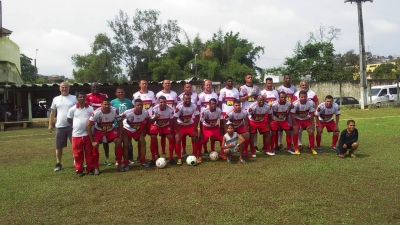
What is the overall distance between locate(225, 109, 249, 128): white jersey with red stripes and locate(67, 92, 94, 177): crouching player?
312 cm

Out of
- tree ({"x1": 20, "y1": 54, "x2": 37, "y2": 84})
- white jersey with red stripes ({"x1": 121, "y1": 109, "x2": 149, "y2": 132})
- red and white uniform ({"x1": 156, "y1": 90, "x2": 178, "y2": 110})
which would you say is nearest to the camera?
white jersey with red stripes ({"x1": 121, "y1": 109, "x2": 149, "y2": 132})

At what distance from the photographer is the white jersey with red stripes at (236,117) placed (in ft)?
27.4

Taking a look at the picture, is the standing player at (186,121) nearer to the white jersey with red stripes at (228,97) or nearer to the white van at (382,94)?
the white jersey with red stripes at (228,97)

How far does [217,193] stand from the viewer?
18.6ft

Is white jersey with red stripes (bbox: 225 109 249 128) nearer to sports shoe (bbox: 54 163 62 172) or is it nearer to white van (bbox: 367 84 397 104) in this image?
sports shoe (bbox: 54 163 62 172)

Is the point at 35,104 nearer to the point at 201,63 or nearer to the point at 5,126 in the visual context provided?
the point at 5,126

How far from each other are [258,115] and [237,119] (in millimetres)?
751

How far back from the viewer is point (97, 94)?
802 cm

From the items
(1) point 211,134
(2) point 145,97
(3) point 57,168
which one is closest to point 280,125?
(1) point 211,134

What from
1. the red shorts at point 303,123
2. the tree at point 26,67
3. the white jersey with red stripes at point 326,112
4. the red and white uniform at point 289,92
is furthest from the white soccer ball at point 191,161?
the tree at point 26,67

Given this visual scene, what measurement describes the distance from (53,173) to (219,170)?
11.4 feet

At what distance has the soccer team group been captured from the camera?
7.34 metres

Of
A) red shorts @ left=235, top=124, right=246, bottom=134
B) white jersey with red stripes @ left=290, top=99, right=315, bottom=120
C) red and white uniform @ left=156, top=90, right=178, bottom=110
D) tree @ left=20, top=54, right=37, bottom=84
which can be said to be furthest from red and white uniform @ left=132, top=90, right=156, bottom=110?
tree @ left=20, top=54, right=37, bottom=84

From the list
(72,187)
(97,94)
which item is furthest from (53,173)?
(97,94)
